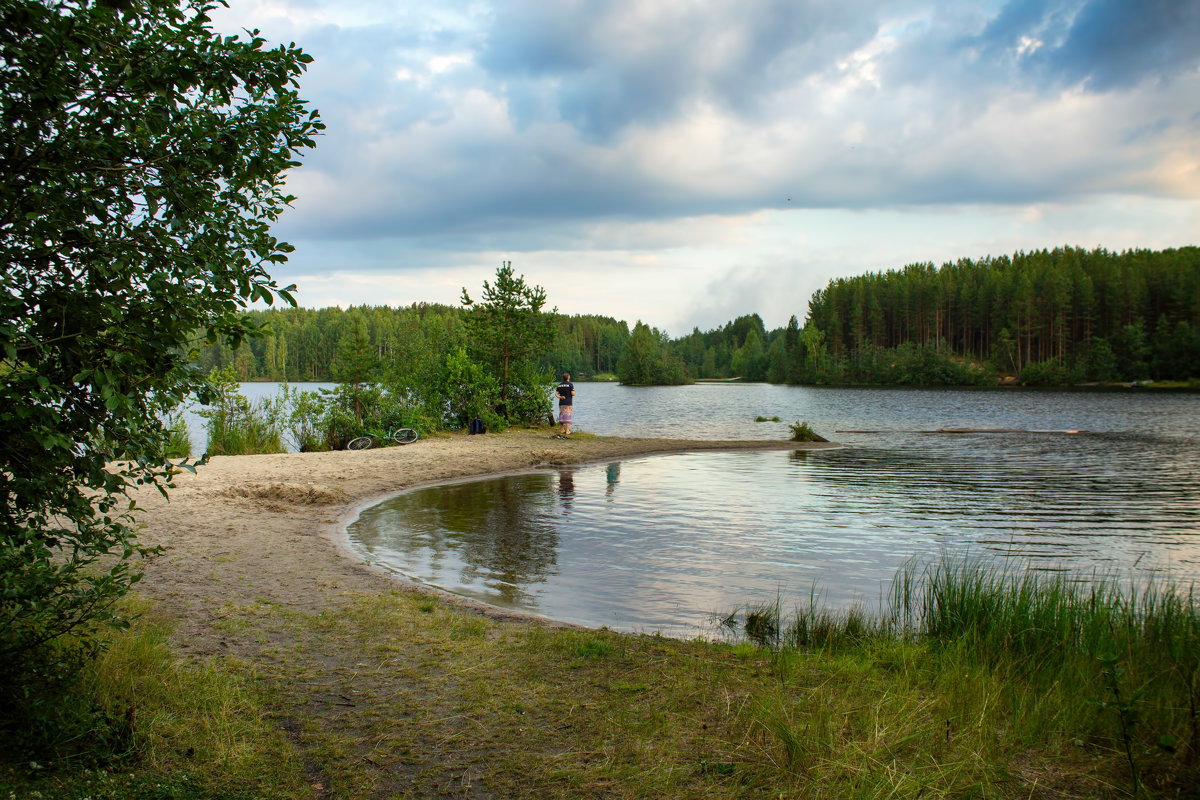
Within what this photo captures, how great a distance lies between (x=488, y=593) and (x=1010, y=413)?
5792cm

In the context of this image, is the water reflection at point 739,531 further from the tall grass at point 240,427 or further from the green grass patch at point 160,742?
the tall grass at point 240,427

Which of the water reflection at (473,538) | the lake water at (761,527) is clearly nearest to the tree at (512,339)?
the lake water at (761,527)

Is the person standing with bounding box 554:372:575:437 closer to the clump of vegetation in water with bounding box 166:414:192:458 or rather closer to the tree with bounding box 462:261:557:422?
the tree with bounding box 462:261:557:422

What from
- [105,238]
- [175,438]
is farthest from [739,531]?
[105,238]

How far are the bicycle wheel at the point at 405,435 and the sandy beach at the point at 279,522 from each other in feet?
1.77

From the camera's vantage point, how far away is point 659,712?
4.96m

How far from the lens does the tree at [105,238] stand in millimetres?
3213

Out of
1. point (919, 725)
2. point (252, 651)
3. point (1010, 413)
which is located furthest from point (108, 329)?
point (1010, 413)

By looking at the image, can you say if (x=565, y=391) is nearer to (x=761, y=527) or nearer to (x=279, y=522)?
(x=761, y=527)

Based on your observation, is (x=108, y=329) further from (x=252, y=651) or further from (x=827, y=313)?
(x=827, y=313)

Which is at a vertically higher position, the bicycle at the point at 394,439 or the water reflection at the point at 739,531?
the bicycle at the point at 394,439

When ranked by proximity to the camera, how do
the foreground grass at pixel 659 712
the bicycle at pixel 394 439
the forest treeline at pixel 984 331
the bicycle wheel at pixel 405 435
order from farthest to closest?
the forest treeline at pixel 984 331
the bicycle wheel at pixel 405 435
the bicycle at pixel 394 439
the foreground grass at pixel 659 712

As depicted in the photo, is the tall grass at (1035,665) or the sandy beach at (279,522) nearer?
the tall grass at (1035,665)

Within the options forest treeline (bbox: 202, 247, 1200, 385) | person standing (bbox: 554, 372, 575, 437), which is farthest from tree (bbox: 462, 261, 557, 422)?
forest treeline (bbox: 202, 247, 1200, 385)
